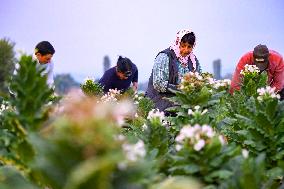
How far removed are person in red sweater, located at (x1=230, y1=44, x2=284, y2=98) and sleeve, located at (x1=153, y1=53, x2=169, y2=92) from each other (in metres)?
1.66

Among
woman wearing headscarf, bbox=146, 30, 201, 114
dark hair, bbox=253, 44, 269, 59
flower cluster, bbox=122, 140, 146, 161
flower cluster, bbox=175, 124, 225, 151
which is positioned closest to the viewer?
flower cluster, bbox=122, 140, 146, 161

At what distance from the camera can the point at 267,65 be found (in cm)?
919

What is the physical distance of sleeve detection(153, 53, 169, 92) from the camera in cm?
788

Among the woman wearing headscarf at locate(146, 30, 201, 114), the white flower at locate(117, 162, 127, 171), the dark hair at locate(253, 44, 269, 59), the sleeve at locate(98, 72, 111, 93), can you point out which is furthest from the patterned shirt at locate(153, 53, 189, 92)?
the white flower at locate(117, 162, 127, 171)

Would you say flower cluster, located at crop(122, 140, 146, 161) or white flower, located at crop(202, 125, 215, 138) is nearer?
flower cluster, located at crop(122, 140, 146, 161)

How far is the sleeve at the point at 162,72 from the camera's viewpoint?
7.88 metres

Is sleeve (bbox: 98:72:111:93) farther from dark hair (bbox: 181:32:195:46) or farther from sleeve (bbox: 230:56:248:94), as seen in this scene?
dark hair (bbox: 181:32:195:46)

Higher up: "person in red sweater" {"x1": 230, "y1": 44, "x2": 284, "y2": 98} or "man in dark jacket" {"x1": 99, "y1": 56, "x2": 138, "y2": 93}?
"man in dark jacket" {"x1": 99, "y1": 56, "x2": 138, "y2": 93}

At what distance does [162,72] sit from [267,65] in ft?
7.29

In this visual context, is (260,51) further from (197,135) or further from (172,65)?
(197,135)

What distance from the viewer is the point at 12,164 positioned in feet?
12.3

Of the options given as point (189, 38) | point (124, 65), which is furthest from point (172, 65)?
point (124, 65)

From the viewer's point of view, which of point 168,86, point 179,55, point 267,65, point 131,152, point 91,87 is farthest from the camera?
point 91,87

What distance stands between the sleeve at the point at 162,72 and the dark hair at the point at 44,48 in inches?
64.0
